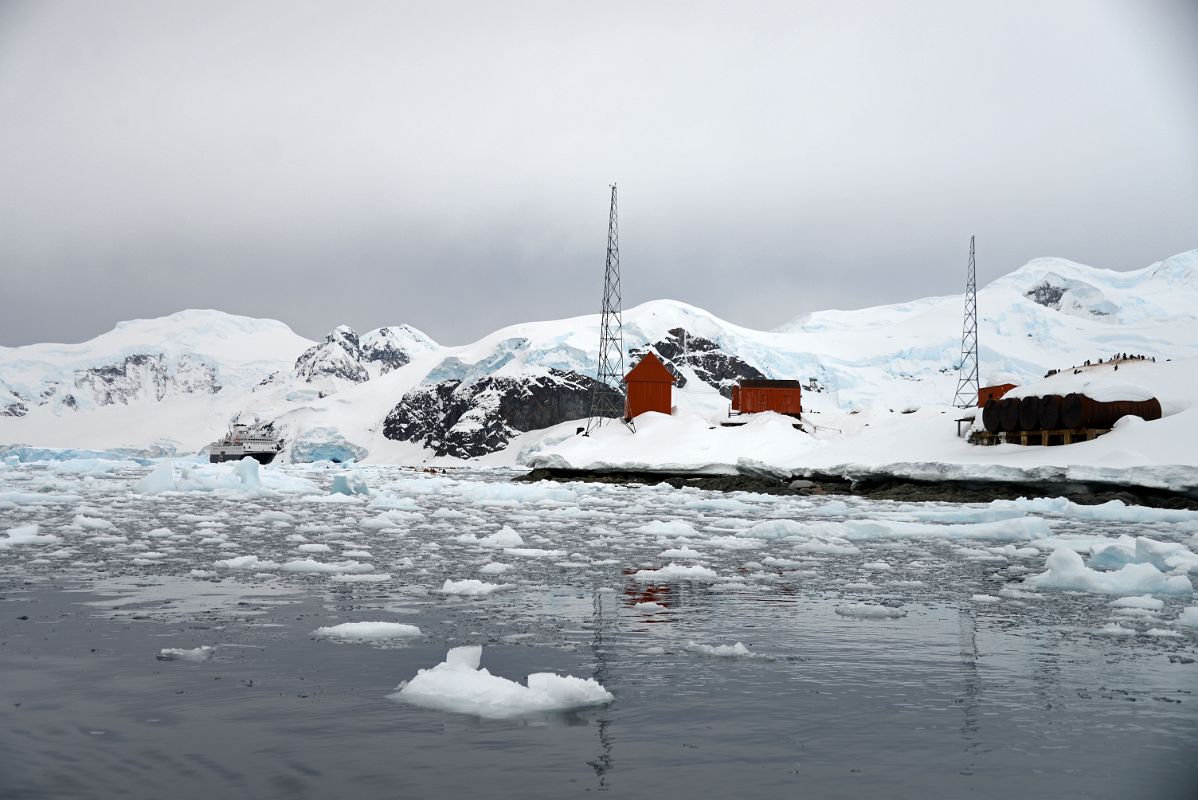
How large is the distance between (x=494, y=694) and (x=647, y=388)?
5622cm

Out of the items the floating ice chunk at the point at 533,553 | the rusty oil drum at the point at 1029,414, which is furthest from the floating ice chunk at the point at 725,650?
the rusty oil drum at the point at 1029,414

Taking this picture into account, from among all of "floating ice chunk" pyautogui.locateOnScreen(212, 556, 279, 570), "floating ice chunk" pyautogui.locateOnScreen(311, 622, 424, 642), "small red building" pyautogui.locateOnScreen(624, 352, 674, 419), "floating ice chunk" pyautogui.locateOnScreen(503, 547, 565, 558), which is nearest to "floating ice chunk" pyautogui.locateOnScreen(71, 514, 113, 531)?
"floating ice chunk" pyautogui.locateOnScreen(212, 556, 279, 570)

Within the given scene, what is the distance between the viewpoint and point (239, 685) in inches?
204

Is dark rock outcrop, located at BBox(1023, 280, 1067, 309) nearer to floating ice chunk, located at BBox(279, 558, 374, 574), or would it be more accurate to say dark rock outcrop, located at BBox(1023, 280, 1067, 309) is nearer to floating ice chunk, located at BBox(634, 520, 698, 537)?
floating ice chunk, located at BBox(634, 520, 698, 537)

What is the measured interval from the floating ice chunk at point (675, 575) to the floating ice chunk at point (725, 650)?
363 cm

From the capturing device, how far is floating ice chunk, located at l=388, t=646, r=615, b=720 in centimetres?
474

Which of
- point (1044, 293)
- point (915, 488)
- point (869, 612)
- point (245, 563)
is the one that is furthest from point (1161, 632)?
point (1044, 293)

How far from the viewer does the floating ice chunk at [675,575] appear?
33.6 ft

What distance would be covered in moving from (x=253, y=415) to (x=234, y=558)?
7171 inches

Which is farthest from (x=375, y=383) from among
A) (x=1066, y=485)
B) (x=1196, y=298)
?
(x=1066, y=485)

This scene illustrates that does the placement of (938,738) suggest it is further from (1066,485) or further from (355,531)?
(1066,485)

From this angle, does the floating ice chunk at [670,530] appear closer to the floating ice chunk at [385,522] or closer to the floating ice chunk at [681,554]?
the floating ice chunk at [681,554]

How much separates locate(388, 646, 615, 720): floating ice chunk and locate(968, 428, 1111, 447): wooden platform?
102 ft

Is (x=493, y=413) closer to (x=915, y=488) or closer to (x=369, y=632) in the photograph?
(x=915, y=488)
